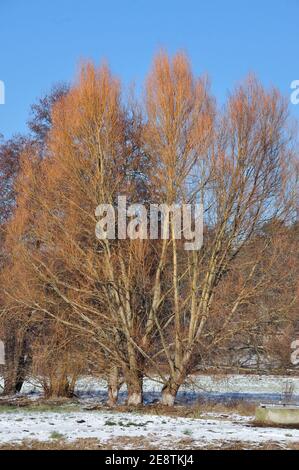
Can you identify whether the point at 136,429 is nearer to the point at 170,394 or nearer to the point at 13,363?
the point at 170,394

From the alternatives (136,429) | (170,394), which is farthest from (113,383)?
(136,429)

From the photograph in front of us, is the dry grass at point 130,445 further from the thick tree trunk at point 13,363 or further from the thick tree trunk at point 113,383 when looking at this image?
the thick tree trunk at point 13,363

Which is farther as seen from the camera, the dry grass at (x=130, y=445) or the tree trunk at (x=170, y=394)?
the tree trunk at (x=170, y=394)

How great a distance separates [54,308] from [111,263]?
8.68ft

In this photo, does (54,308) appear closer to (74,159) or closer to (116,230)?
(116,230)

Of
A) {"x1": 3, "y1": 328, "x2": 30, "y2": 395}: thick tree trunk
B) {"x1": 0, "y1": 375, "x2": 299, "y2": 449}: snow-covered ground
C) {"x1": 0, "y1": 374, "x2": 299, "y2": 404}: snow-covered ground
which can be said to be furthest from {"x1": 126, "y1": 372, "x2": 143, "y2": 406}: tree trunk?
{"x1": 3, "y1": 328, "x2": 30, "y2": 395}: thick tree trunk

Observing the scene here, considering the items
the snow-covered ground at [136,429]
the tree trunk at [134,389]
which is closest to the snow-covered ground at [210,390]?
the tree trunk at [134,389]
